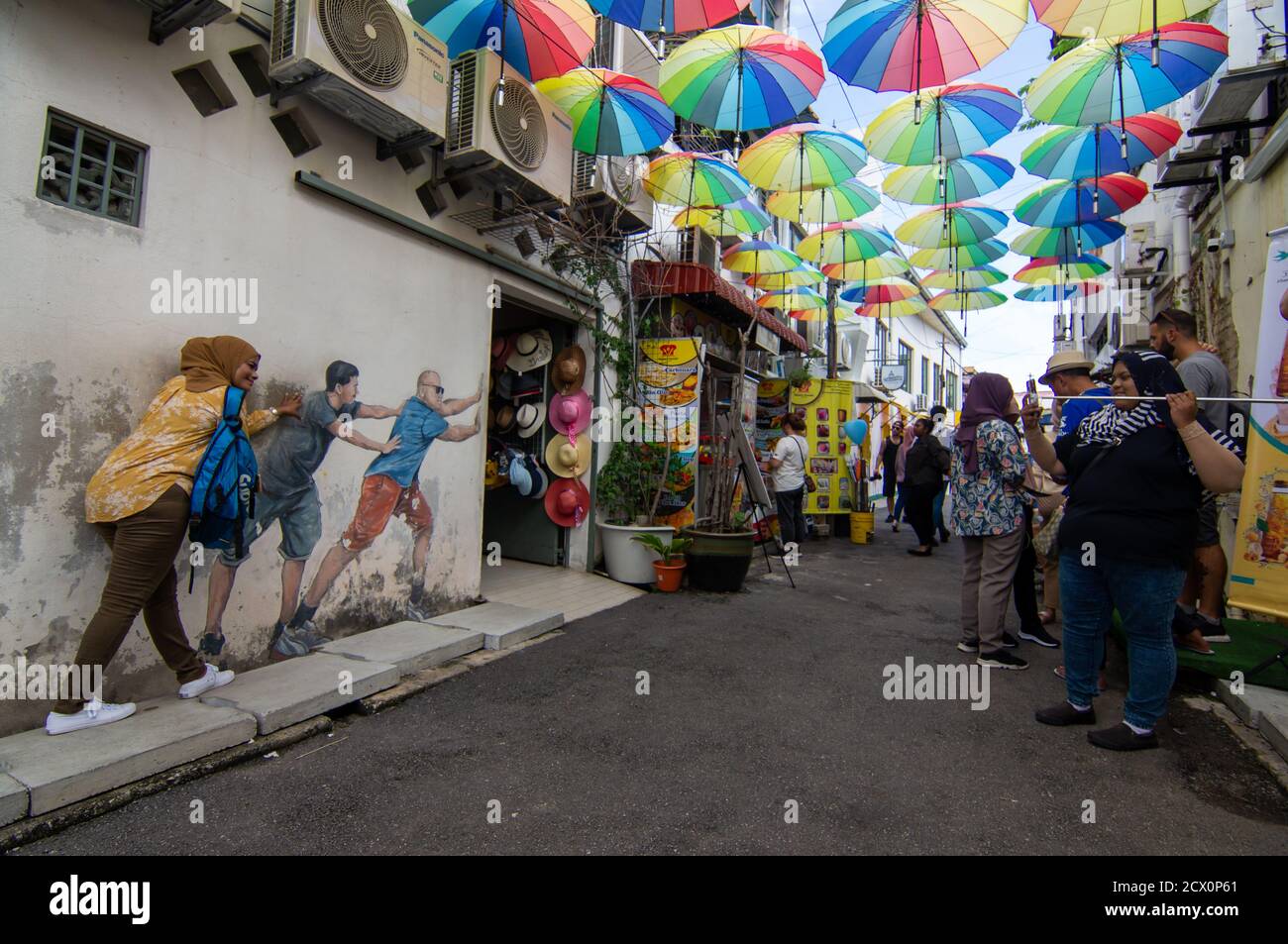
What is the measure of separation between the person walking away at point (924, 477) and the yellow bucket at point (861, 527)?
128 cm

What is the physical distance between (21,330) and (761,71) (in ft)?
19.4

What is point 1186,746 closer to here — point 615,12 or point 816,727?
point 816,727

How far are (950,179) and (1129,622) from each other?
23.2 ft

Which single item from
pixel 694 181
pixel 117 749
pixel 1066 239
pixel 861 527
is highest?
pixel 1066 239

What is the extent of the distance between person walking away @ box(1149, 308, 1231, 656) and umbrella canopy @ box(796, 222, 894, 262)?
6297 mm

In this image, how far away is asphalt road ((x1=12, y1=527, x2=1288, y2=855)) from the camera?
2.45 m

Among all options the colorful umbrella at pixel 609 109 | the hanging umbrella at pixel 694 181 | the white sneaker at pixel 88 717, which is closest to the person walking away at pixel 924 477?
the hanging umbrella at pixel 694 181

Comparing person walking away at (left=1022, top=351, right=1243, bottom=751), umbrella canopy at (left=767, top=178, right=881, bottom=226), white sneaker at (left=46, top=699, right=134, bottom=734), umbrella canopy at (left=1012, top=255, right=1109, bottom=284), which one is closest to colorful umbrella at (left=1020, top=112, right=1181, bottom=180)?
umbrella canopy at (left=767, top=178, right=881, bottom=226)

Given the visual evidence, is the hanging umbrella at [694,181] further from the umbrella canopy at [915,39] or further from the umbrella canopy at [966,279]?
the umbrella canopy at [966,279]

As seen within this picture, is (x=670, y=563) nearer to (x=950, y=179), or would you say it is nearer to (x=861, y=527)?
(x=861, y=527)

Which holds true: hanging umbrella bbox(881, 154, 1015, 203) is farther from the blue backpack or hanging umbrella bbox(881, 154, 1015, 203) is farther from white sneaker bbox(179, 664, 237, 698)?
white sneaker bbox(179, 664, 237, 698)

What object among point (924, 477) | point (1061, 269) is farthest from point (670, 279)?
point (1061, 269)

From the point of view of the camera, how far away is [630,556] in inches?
277

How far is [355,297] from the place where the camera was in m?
4.48
